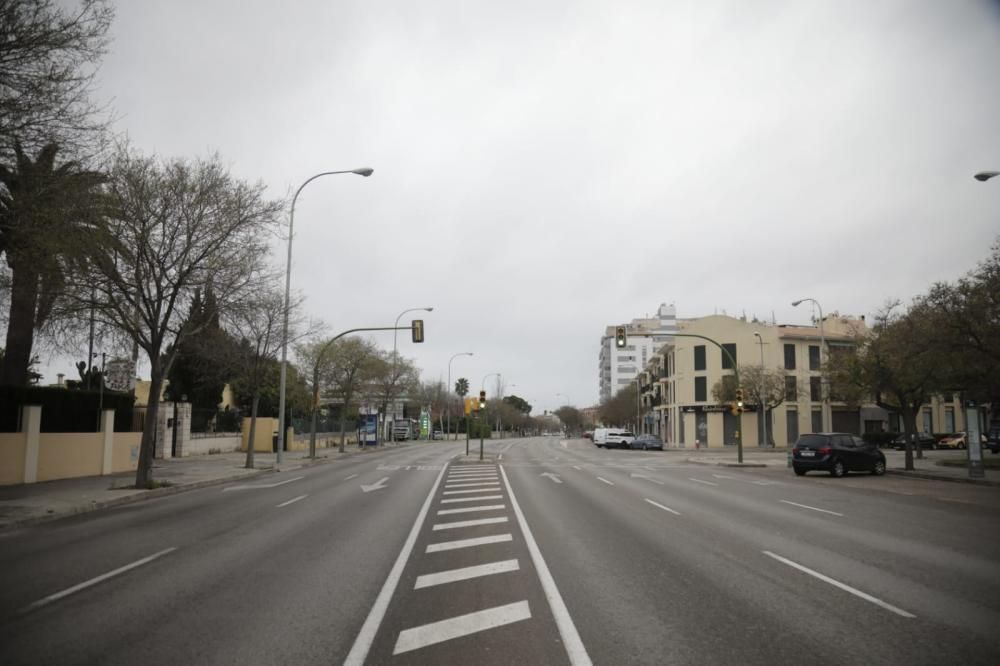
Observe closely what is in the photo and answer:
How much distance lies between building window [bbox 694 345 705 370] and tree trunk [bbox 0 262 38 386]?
53709 millimetres

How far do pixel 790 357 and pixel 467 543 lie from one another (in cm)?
5817

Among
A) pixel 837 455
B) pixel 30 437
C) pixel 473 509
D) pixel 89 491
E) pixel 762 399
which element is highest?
pixel 762 399

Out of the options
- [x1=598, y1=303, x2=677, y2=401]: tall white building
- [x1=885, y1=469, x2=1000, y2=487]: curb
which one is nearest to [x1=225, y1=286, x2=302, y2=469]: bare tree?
[x1=885, y1=469, x2=1000, y2=487]: curb

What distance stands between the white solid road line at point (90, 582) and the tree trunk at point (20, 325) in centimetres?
967

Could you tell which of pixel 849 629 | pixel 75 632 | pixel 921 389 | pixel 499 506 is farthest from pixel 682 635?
pixel 921 389

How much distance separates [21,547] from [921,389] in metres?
33.9

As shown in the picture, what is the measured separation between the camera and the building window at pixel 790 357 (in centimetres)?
6053

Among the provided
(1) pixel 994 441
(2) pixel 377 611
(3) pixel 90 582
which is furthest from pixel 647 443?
(2) pixel 377 611

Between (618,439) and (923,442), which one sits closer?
(923,442)

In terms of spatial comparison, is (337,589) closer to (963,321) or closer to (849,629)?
(849,629)

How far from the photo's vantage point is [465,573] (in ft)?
25.8

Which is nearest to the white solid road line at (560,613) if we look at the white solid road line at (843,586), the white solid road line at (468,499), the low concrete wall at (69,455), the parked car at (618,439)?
the white solid road line at (843,586)

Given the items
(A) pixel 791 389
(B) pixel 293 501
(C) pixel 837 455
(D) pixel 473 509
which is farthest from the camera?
(A) pixel 791 389

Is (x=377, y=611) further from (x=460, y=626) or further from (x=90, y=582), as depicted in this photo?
(x=90, y=582)
